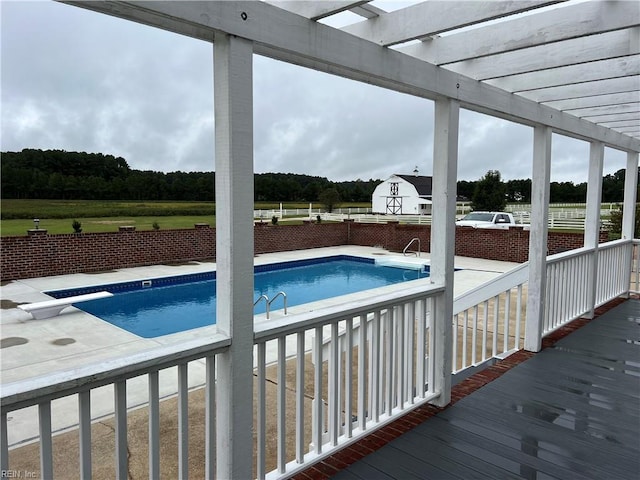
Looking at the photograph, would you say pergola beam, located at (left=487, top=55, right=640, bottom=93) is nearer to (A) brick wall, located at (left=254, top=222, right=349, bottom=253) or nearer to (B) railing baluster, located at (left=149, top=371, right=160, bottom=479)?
(B) railing baluster, located at (left=149, top=371, right=160, bottom=479)

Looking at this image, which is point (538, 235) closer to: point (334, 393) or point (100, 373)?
point (334, 393)

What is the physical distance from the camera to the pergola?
71.7 inches

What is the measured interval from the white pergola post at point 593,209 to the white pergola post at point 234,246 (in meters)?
4.67

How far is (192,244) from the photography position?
50.8 ft

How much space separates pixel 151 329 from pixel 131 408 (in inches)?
185

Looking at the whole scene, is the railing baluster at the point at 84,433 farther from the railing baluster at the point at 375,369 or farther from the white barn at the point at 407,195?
the white barn at the point at 407,195

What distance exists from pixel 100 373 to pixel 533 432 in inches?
101

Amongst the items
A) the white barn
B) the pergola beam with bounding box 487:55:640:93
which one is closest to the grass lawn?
the pergola beam with bounding box 487:55:640:93

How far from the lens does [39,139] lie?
87.0ft

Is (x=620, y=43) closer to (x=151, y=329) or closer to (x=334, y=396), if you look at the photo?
(x=334, y=396)

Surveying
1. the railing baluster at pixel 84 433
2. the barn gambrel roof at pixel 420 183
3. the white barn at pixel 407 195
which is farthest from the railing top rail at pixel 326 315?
the barn gambrel roof at pixel 420 183

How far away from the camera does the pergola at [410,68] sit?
71.7 inches

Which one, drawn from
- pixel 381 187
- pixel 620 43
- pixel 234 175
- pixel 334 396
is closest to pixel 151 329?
pixel 334 396

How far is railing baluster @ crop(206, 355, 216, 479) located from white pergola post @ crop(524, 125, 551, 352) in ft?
11.1
